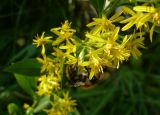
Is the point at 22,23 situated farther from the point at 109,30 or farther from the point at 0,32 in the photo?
the point at 109,30

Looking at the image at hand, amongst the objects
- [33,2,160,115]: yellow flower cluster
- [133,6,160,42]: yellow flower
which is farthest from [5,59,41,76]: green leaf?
[133,6,160,42]: yellow flower

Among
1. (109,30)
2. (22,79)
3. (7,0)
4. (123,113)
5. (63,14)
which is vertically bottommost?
(123,113)

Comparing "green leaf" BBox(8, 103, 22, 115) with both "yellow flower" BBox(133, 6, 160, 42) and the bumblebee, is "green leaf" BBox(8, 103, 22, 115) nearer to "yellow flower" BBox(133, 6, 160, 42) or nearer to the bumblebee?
the bumblebee

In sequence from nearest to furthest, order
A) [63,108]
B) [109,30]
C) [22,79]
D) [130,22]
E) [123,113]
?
[130,22] → [109,30] → [63,108] → [22,79] → [123,113]

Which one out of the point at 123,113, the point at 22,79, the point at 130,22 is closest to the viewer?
the point at 130,22

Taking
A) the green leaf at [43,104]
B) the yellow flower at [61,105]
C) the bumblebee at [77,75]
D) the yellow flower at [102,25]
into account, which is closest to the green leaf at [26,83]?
the green leaf at [43,104]

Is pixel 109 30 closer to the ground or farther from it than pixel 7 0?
closer to the ground

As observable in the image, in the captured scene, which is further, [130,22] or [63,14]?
[63,14]

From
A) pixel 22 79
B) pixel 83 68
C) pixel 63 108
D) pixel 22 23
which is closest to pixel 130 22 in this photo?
pixel 83 68

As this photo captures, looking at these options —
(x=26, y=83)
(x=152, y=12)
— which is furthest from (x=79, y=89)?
(x=152, y=12)
